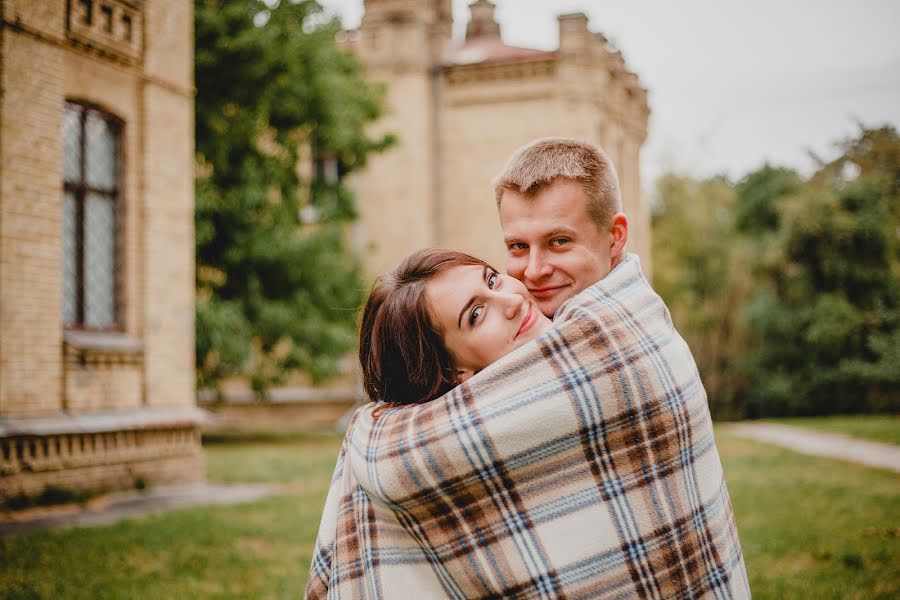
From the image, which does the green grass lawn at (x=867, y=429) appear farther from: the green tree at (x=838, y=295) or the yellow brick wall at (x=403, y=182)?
the yellow brick wall at (x=403, y=182)

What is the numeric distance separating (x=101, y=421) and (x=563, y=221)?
8568 millimetres

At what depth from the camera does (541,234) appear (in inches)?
100.0

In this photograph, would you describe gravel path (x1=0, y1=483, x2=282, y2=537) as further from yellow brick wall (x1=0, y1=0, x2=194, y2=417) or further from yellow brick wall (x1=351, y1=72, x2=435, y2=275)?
yellow brick wall (x1=351, y1=72, x2=435, y2=275)

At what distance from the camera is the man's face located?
250 cm

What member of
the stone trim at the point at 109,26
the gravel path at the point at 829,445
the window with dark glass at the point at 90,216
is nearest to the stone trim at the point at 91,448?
the window with dark glass at the point at 90,216

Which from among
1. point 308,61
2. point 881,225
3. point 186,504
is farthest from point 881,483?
point 881,225

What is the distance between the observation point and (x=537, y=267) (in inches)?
98.2

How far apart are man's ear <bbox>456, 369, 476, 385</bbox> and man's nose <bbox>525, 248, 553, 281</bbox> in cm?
42

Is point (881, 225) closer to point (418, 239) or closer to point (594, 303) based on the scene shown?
point (418, 239)

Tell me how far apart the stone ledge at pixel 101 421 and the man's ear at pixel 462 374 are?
7.79m

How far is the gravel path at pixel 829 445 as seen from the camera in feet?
43.5

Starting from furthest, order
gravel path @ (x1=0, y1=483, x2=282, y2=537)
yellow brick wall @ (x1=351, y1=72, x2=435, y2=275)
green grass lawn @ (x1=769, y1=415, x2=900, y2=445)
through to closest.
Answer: yellow brick wall @ (x1=351, y1=72, x2=435, y2=275), green grass lawn @ (x1=769, y1=415, x2=900, y2=445), gravel path @ (x1=0, y1=483, x2=282, y2=537)

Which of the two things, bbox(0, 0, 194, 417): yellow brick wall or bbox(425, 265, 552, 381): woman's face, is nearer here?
Result: bbox(425, 265, 552, 381): woman's face

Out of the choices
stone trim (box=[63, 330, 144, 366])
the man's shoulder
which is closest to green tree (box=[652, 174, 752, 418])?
stone trim (box=[63, 330, 144, 366])
